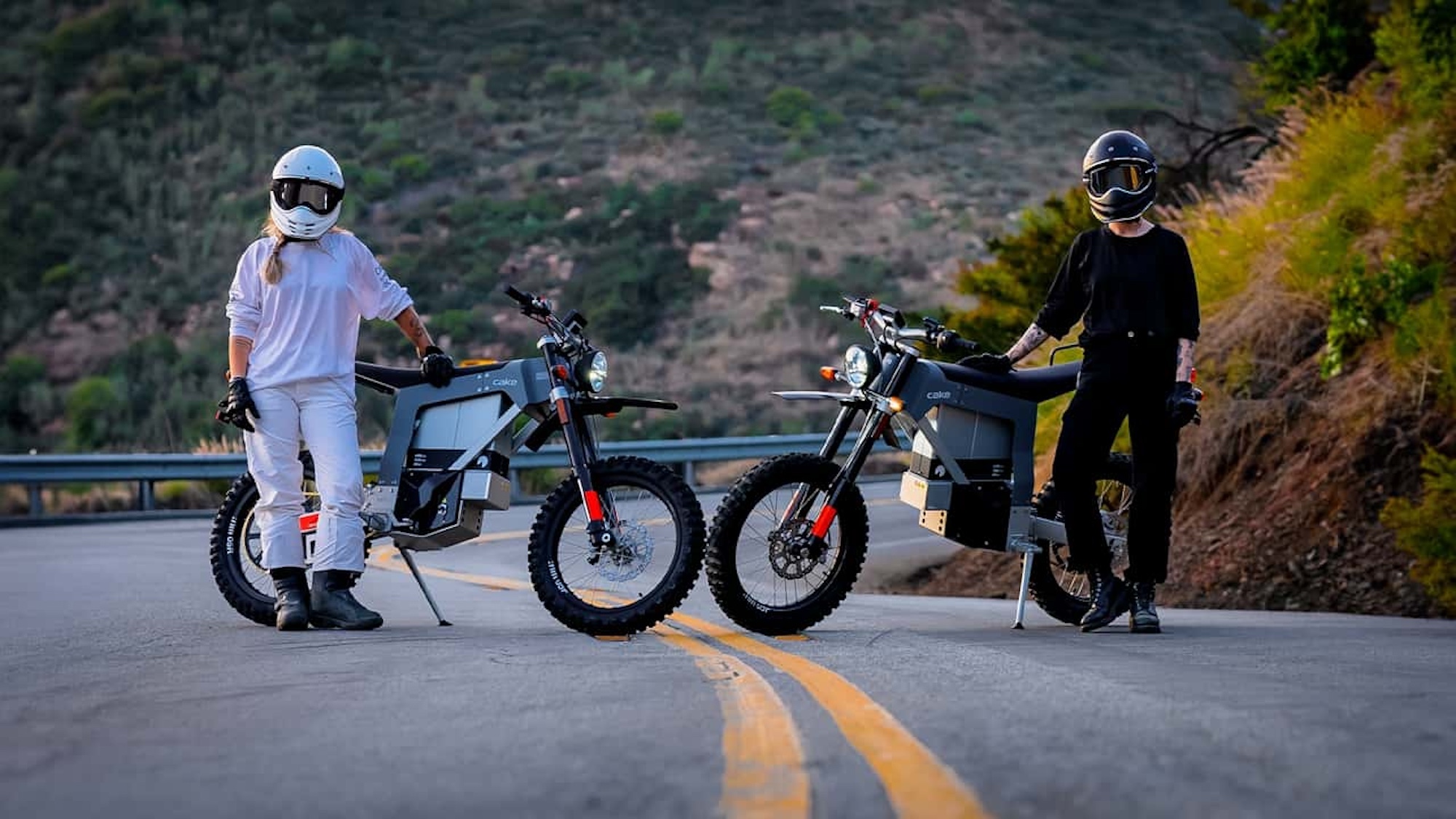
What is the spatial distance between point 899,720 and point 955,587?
31.8 feet

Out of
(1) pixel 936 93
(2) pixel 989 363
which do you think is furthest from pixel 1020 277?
(1) pixel 936 93

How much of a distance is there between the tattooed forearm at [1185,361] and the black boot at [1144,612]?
3.53 feet

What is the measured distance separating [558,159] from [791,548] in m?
45.0

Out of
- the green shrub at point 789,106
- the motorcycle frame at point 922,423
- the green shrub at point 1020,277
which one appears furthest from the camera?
the green shrub at point 789,106

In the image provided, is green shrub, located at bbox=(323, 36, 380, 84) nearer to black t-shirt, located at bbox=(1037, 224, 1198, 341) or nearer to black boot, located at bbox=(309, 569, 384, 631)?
black boot, located at bbox=(309, 569, 384, 631)

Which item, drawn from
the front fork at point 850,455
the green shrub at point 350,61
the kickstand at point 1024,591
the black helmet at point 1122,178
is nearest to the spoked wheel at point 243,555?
the front fork at point 850,455

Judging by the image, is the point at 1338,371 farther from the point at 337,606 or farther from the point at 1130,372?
the point at 337,606

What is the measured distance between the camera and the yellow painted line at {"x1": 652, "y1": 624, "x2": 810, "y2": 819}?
5102 mm

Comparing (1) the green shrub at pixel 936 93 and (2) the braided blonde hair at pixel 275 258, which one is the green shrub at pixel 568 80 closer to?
(1) the green shrub at pixel 936 93

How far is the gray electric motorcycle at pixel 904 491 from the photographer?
9664mm

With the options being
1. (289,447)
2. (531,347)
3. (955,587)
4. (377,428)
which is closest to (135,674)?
(289,447)

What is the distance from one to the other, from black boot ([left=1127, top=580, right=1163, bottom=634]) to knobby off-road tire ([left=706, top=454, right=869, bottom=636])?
4.74ft

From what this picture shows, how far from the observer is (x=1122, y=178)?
10.1 meters

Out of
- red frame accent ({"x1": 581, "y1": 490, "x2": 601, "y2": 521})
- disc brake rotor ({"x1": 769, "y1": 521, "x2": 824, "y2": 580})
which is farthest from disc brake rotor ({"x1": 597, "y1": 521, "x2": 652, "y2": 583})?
disc brake rotor ({"x1": 769, "y1": 521, "x2": 824, "y2": 580})
